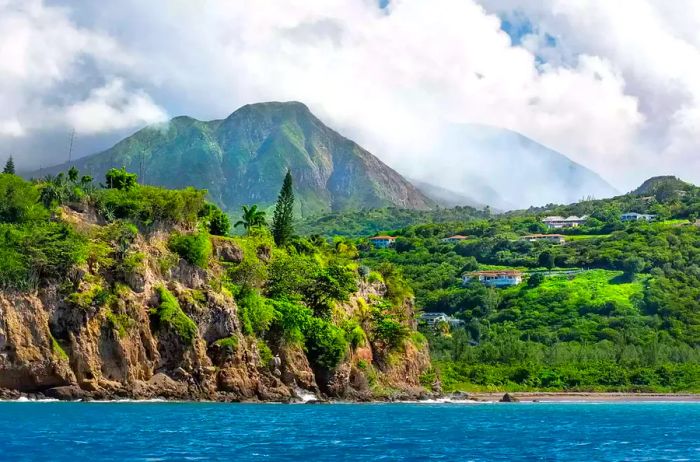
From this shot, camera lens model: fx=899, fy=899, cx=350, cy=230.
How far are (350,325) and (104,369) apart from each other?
36448 mm

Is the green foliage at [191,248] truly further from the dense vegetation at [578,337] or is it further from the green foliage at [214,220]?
the dense vegetation at [578,337]

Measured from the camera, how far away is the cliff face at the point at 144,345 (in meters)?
83.9

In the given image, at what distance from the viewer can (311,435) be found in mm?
58062

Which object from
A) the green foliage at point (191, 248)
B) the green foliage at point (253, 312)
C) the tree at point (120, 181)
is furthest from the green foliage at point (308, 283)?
the tree at point (120, 181)

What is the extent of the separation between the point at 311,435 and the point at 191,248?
47200 mm

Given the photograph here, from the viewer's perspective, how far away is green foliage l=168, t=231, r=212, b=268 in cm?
10094

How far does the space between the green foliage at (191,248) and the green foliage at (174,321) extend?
8.13 metres

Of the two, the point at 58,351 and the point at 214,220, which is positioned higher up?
the point at 214,220

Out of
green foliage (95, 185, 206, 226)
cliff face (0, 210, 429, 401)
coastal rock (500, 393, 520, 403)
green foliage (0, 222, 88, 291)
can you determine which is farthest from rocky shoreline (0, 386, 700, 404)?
green foliage (95, 185, 206, 226)

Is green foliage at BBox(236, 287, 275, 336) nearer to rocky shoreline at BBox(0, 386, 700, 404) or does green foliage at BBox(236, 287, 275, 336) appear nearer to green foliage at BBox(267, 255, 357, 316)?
green foliage at BBox(267, 255, 357, 316)

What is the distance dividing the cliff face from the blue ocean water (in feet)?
20.5

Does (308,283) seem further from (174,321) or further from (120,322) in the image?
(120,322)

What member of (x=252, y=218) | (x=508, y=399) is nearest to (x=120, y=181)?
(x=252, y=218)

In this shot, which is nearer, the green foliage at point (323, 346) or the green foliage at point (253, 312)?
the green foliage at point (253, 312)
